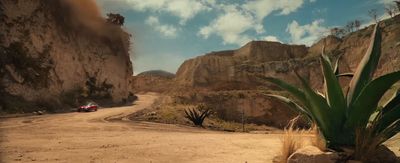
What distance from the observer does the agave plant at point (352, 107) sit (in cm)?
586

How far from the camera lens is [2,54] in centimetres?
3319

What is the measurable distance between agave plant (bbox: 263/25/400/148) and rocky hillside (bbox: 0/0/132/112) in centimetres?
2832

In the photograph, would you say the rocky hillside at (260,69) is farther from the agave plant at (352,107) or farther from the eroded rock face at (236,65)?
the agave plant at (352,107)

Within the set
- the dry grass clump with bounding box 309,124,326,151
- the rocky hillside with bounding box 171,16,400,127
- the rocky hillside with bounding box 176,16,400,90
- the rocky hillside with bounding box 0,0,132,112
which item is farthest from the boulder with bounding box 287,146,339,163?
the rocky hillside with bounding box 176,16,400,90

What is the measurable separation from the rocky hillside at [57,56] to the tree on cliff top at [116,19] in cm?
67

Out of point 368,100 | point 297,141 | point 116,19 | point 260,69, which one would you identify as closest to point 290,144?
point 297,141

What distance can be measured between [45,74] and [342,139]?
34.9 m

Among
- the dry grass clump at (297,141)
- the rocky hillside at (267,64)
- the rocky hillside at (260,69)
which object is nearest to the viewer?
the dry grass clump at (297,141)

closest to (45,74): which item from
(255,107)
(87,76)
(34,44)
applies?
(34,44)

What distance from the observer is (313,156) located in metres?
5.72

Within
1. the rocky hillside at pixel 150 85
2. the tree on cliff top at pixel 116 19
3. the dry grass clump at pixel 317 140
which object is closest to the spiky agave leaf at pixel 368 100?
the dry grass clump at pixel 317 140

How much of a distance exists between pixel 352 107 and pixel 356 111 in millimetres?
73

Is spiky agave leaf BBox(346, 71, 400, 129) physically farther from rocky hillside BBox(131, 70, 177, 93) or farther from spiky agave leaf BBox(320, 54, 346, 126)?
rocky hillside BBox(131, 70, 177, 93)

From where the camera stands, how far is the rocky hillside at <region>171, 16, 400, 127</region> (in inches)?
2013
